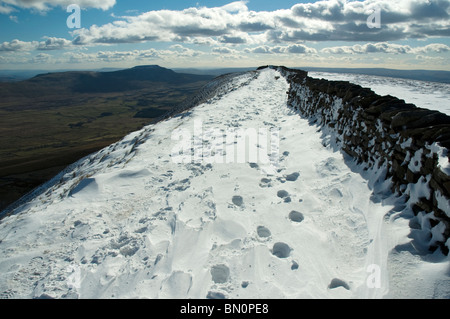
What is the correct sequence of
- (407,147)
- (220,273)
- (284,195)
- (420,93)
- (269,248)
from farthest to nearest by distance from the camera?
(420,93), (284,195), (407,147), (269,248), (220,273)

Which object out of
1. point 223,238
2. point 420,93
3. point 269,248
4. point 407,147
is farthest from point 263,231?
point 420,93

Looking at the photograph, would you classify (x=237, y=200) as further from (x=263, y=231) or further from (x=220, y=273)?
A: (x=220, y=273)

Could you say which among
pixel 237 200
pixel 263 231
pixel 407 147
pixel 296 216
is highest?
pixel 407 147

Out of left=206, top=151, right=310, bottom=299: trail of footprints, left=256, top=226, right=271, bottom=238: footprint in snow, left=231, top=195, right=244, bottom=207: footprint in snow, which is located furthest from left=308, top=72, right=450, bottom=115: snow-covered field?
left=256, top=226, right=271, bottom=238: footprint in snow

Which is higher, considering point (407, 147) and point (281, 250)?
point (407, 147)

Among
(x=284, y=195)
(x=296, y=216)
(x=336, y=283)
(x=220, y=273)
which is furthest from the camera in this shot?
(x=284, y=195)

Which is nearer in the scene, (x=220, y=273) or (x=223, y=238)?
(x=220, y=273)

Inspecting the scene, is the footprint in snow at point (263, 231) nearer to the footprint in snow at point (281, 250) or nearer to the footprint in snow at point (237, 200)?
the footprint in snow at point (281, 250)
